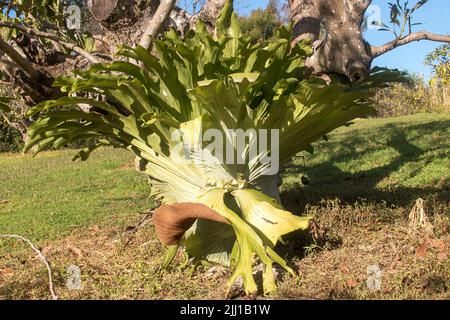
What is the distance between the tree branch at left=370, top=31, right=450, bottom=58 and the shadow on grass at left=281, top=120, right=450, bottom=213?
138 cm

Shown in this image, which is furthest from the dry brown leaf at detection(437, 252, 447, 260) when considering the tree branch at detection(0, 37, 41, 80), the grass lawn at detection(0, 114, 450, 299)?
the tree branch at detection(0, 37, 41, 80)

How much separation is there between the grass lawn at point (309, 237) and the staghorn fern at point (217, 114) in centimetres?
40

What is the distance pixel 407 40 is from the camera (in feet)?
16.9

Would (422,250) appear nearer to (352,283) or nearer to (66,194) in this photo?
(352,283)

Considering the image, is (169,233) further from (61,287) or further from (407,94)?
(407,94)

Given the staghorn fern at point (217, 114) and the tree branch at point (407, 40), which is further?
the tree branch at point (407, 40)

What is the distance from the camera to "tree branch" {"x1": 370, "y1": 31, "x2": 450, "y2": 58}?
502 centimetres

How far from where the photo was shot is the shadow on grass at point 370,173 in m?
6.11

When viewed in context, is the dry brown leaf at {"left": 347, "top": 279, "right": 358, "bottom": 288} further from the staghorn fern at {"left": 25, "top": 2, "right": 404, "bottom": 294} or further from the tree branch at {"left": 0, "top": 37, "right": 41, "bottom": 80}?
the tree branch at {"left": 0, "top": 37, "right": 41, "bottom": 80}

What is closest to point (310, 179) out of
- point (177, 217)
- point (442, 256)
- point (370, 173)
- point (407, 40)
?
point (370, 173)

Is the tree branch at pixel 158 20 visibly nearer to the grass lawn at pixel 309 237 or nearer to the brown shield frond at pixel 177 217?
the brown shield frond at pixel 177 217

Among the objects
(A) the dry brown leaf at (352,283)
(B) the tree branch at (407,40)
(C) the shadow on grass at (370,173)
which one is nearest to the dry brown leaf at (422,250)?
(A) the dry brown leaf at (352,283)

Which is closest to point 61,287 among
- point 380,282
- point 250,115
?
point 250,115

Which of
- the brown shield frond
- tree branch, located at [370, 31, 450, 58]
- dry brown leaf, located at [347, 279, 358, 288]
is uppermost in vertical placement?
tree branch, located at [370, 31, 450, 58]
